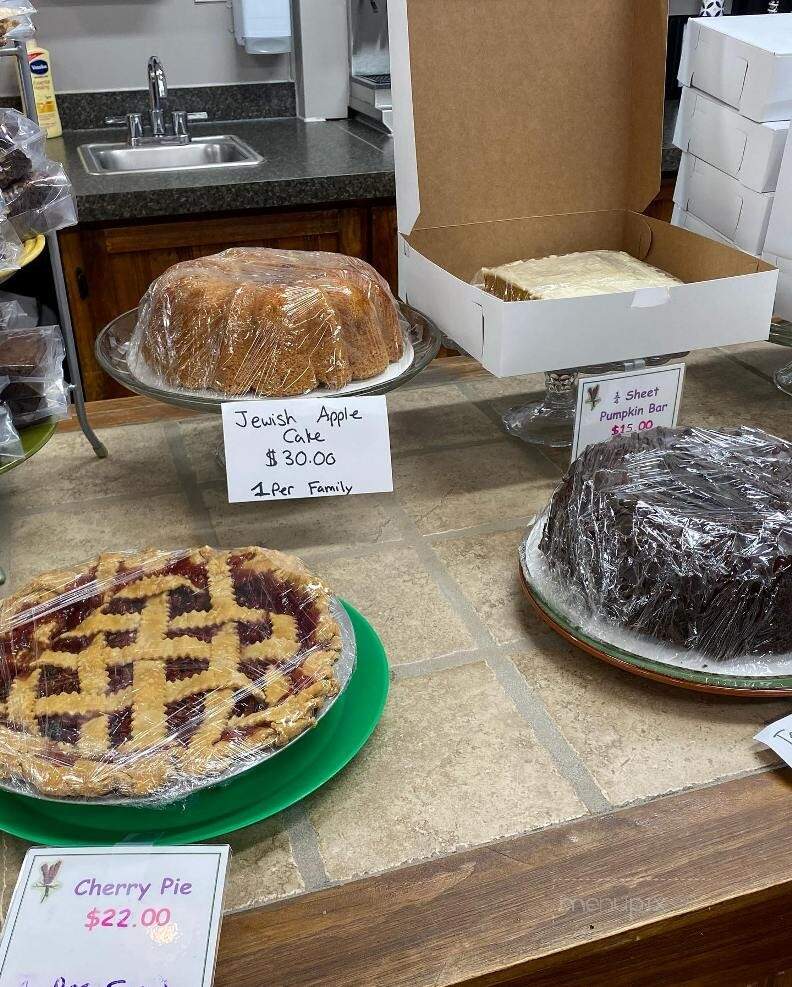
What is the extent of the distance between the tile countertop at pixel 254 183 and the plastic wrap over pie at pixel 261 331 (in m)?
1.35

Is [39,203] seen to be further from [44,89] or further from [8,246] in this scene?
[44,89]

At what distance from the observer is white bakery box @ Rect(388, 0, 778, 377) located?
3.43 ft


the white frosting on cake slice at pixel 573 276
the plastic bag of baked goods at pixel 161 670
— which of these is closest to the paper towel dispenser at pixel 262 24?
the white frosting on cake slice at pixel 573 276

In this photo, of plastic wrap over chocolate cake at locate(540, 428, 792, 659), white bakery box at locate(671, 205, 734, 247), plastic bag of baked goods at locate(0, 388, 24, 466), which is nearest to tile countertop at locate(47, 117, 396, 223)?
white bakery box at locate(671, 205, 734, 247)

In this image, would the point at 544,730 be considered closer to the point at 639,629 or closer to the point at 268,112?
the point at 639,629

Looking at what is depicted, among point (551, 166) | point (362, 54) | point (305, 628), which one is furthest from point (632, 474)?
point (362, 54)

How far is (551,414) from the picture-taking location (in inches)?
48.9

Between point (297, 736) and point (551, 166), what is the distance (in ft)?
3.05

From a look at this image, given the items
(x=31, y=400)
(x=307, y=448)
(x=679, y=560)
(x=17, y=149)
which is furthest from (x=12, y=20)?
(x=679, y=560)

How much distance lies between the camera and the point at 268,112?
3.11 meters

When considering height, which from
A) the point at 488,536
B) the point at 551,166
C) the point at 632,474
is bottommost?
the point at 488,536

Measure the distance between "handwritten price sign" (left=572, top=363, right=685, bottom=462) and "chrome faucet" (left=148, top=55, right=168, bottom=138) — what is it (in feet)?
7.60

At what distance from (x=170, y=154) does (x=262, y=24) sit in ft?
1.59

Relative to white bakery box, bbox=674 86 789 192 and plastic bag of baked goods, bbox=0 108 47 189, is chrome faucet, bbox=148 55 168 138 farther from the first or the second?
plastic bag of baked goods, bbox=0 108 47 189
